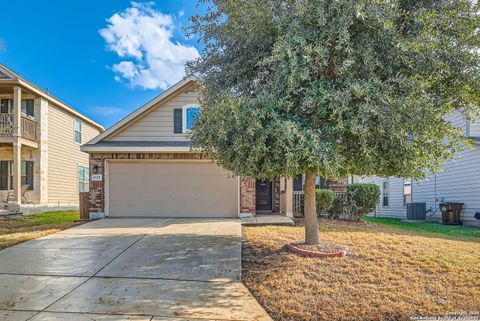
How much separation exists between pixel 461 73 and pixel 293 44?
3.03m

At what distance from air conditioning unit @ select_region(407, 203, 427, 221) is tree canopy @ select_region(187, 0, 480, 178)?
36.9 ft

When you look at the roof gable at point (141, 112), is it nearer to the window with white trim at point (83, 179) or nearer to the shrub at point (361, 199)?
the shrub at point (361, 199)

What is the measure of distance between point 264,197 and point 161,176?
4.24 meters

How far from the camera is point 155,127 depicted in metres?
13.2

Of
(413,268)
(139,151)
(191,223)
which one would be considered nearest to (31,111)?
(139,151)

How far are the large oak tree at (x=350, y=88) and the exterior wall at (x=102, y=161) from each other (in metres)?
6.65

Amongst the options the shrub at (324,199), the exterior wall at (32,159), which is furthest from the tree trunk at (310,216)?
the exterior wall at (32,159)

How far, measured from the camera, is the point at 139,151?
1267 centimetres

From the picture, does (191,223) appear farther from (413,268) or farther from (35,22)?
(35,22)

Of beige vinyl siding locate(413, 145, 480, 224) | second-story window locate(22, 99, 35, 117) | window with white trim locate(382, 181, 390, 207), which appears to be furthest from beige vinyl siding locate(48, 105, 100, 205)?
window with white trim locate(382, 181, 390, 207)

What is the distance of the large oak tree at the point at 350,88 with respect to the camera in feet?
18.0

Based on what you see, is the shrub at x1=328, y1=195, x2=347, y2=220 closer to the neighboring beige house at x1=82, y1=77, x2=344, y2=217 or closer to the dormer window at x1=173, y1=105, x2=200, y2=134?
the neighboring beige house at x1=82, y1=77, x2=344, y2=217

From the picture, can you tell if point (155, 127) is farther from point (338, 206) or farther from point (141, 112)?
point (338, 206)

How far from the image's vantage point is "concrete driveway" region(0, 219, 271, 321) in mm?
4590
